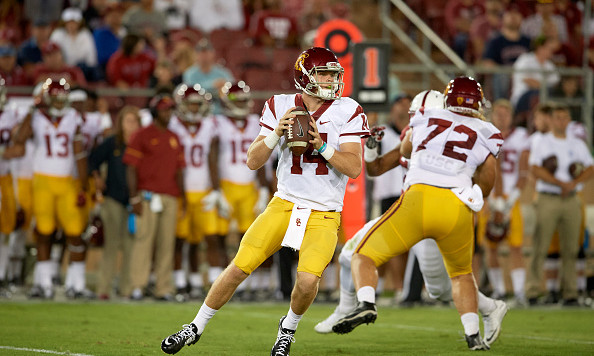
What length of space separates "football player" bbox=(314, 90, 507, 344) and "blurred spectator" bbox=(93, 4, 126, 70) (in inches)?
280

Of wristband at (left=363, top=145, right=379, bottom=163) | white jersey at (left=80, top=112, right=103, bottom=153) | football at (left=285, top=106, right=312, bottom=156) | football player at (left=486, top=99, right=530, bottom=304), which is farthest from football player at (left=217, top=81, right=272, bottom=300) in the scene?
football at (left=285, top=106, right=312, bottom=156)

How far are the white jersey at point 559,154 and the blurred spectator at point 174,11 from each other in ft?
19.8

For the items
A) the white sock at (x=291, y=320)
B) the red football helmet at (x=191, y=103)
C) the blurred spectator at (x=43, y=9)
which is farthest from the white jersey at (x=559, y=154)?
the blurred spectator at (x=43, y=9)

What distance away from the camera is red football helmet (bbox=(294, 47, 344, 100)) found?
6500mm

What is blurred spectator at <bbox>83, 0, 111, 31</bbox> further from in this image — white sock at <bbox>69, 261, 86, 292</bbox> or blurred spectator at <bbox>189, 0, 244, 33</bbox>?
white sock at <bbox>69, 261, 86, 292</bbox>

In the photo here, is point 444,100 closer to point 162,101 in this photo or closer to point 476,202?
point 476,202

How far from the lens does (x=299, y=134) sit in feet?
20.1

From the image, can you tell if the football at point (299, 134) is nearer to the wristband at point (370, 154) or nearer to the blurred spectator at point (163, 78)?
the wristband at point (370, 154)

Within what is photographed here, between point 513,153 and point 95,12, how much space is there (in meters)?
6.80

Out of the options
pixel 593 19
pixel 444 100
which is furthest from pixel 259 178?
pixel 593 19

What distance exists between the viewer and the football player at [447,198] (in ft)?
23.4

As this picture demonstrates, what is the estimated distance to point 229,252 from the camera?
12266 millimetres

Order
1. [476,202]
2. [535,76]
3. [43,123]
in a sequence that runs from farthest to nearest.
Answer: [535,76] < [43,123] < [476,202]

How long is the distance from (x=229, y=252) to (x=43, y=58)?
386 cm
